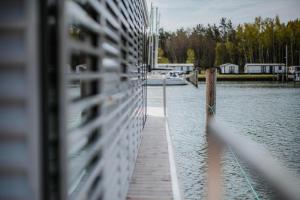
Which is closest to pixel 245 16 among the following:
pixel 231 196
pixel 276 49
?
pixel 276 49

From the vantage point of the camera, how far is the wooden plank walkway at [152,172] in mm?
4711

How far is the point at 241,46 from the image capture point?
97875mm

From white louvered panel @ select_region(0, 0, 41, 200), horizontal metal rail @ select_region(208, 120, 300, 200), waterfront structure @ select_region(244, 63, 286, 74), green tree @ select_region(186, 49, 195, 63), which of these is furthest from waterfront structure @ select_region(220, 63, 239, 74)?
white louvered panel @ select_region(0, 0, 41, 200)

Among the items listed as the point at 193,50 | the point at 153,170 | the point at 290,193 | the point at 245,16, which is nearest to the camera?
the point at 290,193

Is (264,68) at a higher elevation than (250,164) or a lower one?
higher

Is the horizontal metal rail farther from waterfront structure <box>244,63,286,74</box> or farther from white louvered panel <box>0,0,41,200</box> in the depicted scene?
waterfront structure <box>244,63,286,74</box>

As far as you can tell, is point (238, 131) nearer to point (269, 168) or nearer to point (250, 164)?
point (250, 164)

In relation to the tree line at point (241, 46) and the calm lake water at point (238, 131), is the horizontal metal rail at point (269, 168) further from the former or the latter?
the tree line at point (241, 46)

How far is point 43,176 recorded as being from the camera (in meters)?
1.34

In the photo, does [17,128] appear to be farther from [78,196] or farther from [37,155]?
[78,196]

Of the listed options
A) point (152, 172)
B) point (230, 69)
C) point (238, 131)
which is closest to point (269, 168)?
point (152, 172)

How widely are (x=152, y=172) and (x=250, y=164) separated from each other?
4.70 meters

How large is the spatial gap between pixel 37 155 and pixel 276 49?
10121 centimetres

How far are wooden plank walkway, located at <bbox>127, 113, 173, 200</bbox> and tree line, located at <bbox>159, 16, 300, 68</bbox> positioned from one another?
275 ft
